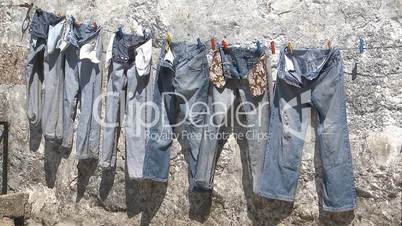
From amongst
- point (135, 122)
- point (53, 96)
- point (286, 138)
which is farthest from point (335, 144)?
point (53, 96)

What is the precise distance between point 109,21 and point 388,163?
2.76 m

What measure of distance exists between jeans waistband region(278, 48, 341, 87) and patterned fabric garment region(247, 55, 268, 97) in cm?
15

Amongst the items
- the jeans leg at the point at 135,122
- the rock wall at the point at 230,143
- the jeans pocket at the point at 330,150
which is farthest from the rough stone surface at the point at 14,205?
the jeans pocket at the point at 330,150

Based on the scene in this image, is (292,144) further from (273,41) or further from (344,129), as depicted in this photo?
(273,41)

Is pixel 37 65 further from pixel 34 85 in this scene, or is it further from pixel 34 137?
pixel 34 137

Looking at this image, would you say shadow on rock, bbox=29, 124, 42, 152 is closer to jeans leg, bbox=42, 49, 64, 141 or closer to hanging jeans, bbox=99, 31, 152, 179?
jeans leg, bbox=42, 49, 64, 141

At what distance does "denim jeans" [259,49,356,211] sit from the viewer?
160 inches

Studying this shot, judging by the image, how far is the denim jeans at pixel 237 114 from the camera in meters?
4.35

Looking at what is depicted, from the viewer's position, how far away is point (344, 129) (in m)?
4.07

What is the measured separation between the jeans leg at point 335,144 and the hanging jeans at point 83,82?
209 cm

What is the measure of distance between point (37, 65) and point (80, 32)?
674 mm

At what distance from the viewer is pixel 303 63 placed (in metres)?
4.17

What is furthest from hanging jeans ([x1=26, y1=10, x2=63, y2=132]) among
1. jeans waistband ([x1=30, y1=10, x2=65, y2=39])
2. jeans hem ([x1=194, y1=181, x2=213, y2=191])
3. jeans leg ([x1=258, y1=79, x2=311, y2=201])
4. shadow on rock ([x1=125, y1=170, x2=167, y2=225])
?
jeans leg ([x1=258, y1=79, x2=311, y2=201])

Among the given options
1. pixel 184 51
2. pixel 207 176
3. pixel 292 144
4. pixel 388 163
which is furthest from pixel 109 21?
pixel 388 163
